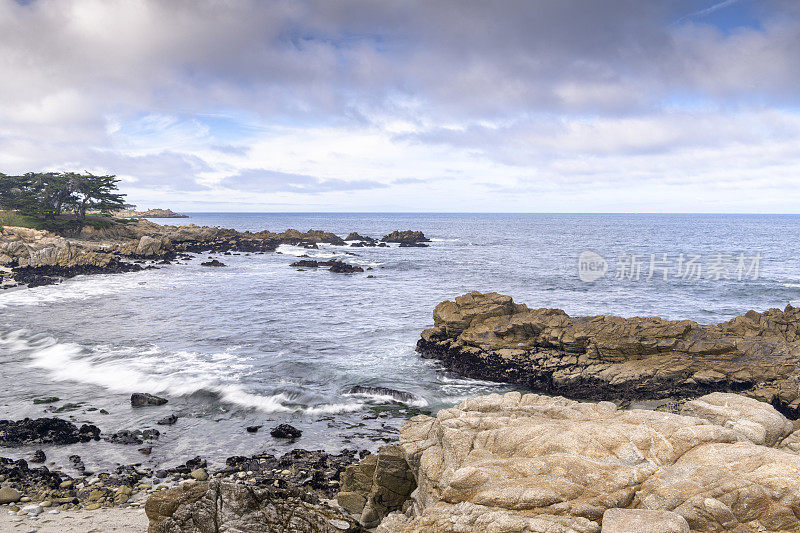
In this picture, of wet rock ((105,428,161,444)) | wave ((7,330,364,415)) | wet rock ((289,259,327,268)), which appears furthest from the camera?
wet rock ((289,259,327,268))

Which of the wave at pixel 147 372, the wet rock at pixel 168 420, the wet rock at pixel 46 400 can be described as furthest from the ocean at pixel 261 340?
the wet rock at pixel 168 420

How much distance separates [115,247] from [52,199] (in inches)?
827

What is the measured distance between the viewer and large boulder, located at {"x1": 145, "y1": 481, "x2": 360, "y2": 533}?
6.96 metres

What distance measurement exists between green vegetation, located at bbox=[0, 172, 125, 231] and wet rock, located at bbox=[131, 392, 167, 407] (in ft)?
226

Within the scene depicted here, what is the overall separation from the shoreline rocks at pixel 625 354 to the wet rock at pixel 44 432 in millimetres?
15068

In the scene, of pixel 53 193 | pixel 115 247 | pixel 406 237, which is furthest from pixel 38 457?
pixel 406 237

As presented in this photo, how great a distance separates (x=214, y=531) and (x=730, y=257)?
95078mm

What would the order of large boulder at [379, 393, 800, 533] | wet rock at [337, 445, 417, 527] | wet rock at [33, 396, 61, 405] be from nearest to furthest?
large boulder at [379, 393, 800, 533] < wet rock at [337, 445, 417, 527] < wet rock at [33, 396, 61, 405]

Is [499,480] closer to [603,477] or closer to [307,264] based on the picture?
[603,477]

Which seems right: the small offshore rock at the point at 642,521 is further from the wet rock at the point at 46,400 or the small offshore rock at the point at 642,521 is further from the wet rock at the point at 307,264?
the wet rock at the point at 307,264

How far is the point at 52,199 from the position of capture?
75250 millimetres

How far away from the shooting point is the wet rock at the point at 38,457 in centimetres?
1323

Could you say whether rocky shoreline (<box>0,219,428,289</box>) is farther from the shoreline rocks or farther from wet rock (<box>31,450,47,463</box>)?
the shoreline rocks

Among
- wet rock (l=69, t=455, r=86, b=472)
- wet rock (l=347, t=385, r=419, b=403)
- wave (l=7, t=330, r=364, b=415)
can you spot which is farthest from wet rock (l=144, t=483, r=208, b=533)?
wet rock (l=347, t=385, r=419, b=403)
